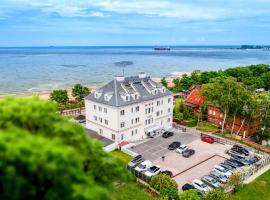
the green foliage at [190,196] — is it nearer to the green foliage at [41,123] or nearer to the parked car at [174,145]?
the green foliage at [41,123]

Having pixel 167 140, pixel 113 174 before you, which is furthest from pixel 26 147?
pixel 167 140

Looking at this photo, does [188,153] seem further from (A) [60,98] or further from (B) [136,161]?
(A) [60,98]

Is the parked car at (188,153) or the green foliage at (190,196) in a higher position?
the green foliage at (190,196)

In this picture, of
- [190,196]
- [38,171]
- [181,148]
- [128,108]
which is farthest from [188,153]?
[38,171]

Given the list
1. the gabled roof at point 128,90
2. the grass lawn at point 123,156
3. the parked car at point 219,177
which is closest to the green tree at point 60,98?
the gabled roof at point 128,90

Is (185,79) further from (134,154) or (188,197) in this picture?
(188,197)

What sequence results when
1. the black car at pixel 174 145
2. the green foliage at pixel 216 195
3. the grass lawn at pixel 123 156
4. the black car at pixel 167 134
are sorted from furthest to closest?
the black car at pixel 167 134, the black car at pixel 174 145, the grass lawn at pixel 123 156, the green foliage at pixel 216 195
